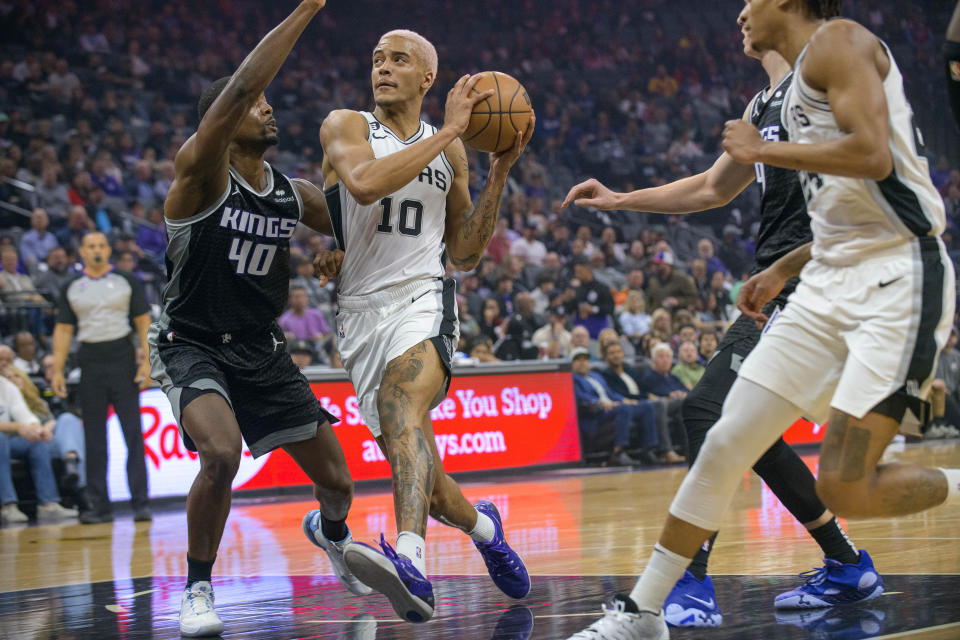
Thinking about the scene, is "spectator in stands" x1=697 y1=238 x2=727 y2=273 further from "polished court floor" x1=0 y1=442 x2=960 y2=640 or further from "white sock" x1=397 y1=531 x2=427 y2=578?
"white sock" x1=397 y1=531 x2=427 y2=578

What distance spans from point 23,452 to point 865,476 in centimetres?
779

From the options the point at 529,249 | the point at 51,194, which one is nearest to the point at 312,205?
the point at 51,194

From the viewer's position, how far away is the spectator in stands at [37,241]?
494 inches

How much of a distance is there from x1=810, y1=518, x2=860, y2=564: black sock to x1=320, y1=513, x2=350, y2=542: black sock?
207 cm

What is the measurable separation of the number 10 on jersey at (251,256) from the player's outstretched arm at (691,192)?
4.31 feet

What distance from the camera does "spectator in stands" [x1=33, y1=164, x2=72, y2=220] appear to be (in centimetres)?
1355

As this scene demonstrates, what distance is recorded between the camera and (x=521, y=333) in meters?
13.1

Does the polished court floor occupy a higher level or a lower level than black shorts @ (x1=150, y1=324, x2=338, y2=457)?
lower

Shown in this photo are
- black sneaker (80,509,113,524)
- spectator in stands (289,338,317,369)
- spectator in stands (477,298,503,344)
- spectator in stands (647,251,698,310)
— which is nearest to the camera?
black sneaker (80,509,113,524)

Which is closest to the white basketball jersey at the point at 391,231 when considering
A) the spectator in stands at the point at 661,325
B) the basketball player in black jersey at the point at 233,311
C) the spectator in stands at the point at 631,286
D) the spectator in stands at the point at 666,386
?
the basketball player in black jersey at the point at 233,311

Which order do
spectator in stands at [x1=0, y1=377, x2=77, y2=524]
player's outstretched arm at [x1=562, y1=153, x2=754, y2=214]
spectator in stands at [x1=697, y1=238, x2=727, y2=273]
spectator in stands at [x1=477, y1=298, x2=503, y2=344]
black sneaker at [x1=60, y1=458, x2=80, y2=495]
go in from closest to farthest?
player's outstretched arm at [x1=562, y1=153, x2=754, y2=214] < spectator in stands at [x1=0, y1=377, x2=77, y2=524] < black sneaker at [x1=60, y1=458, x2=80, y2=495] < spectator in stands at [x1=477, y1=298, x2=503, y2=344] < spectator in stands at [x1=697, y1=238, x2=727, y2=273]

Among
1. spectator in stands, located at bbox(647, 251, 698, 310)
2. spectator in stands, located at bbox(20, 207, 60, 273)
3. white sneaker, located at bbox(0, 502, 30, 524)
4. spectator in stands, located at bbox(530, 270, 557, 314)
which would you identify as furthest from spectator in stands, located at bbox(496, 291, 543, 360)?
white sneaker, located at bbox(0, 502, 30, 524)

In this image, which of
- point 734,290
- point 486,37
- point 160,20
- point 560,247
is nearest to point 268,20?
point 160,20

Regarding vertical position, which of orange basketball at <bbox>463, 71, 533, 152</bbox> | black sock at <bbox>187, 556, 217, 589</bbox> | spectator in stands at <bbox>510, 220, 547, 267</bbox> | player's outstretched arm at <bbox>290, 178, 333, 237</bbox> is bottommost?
black sock at <bbox>187, 556, 217, 589</bbox>
